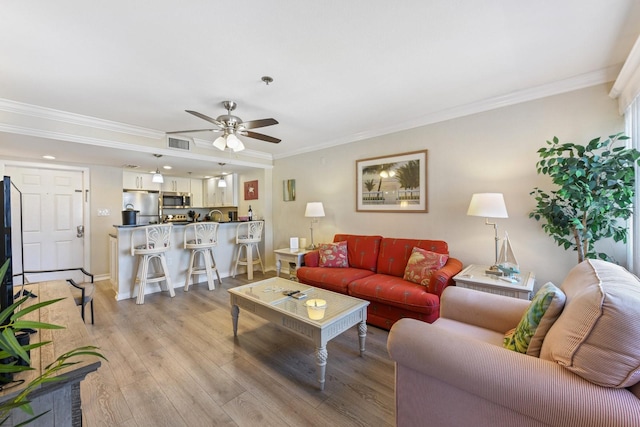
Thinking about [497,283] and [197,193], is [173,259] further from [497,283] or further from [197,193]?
[497,283]

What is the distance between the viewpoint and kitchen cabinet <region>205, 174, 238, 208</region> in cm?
605

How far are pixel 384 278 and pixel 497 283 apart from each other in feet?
3.64

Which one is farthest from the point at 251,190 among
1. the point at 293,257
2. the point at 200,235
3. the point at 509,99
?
the point at 509,99

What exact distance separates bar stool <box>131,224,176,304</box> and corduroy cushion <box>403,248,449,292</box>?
334 cm

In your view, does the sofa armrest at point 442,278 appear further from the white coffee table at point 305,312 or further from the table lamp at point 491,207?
the white coffee table at point 305,312

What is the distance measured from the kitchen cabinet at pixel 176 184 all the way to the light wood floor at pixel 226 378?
392 centimetres

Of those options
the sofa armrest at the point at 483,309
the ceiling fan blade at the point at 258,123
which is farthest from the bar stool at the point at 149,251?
the sofa armrest at the point at 483,309

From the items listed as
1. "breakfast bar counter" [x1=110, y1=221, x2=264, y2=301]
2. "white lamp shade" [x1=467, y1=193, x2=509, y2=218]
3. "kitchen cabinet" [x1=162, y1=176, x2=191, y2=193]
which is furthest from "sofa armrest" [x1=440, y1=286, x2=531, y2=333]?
"kitchen cabinet" [x1=162, y1=176, x2=191, y2=193]

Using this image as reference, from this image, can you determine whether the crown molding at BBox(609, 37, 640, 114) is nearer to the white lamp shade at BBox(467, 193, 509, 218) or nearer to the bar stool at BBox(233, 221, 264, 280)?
the white lamp shade at BBox(467, 193, 509, 218)

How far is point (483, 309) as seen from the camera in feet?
5.92

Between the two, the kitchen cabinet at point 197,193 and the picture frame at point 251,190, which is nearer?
the picture frame at point 251,190

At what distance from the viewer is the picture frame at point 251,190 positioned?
5.63 meters

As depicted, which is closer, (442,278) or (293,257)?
(442,278)

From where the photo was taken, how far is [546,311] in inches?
48.6
